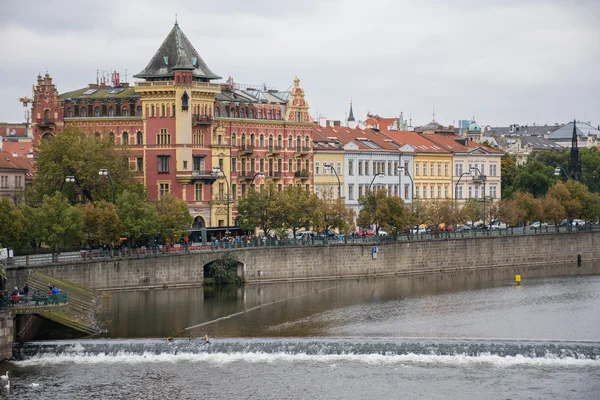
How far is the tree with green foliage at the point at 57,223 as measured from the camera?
363 ft

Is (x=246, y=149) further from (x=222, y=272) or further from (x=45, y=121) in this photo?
(x=222, y=272)

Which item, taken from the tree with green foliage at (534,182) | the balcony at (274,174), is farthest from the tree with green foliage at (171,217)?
the tree with green foliage at (534,182)

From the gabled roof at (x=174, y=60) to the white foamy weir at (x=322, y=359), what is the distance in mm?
52337

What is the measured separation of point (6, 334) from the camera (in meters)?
83.9

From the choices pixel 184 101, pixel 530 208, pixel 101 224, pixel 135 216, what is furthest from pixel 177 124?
pixel 530 208

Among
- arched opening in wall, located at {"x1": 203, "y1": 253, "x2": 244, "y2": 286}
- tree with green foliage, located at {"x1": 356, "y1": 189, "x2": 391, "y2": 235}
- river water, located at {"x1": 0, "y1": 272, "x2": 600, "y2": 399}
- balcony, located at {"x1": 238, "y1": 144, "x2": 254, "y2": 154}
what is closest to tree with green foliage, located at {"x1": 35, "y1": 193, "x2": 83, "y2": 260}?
river water, located at {"x1": 0, "y1": 272, "x2": 600, "y2": 399}

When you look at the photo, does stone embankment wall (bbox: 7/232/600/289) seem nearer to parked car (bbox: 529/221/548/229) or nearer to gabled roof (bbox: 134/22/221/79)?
parked car (bbox: 529/221/548/229)

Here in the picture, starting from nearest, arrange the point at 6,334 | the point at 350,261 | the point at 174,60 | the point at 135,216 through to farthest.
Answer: the point at 6,334 < the point at 135,216 < the point at 350,261 < the point at 174,60

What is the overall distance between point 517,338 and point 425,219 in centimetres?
5364

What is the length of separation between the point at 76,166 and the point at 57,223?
15.3 metres

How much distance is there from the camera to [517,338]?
89.3 m

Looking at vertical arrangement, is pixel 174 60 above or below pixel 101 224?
above

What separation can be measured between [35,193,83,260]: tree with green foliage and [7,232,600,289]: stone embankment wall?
3.63 m

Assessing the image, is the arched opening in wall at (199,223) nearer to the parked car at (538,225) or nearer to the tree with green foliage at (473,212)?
the tree with green foliage at (473,212)
